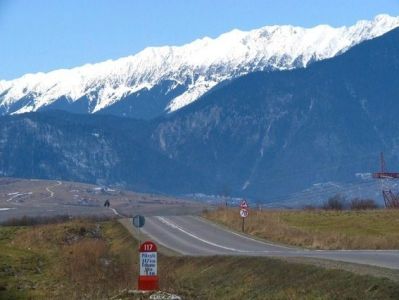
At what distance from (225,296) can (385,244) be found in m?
18.8

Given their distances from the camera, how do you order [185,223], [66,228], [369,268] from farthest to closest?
[185,223] < [66,228] < [369,268]

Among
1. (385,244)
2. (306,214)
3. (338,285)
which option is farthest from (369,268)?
(306,214)

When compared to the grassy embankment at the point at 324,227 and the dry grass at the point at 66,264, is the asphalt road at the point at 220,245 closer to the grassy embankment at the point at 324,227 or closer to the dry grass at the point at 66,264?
the grassy embankment at the point at 324,227

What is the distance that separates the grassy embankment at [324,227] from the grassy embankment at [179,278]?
780 cm

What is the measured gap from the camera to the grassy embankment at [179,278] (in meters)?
29.1

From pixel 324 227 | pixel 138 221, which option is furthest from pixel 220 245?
pixel 138 221

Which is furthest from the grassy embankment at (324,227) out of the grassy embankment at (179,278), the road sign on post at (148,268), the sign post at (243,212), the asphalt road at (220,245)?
the road sign on post at (148,268)

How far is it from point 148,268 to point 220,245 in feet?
80.8

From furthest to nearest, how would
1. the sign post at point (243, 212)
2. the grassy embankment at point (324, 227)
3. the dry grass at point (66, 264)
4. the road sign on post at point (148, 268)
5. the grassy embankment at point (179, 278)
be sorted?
the sign post at point (243, 212) → the grassy embankment at point (324, 227) → the dry grass at point (66, 264) → the road sign on post at point (148, 268) → the grassy embankment at point (179, 278)

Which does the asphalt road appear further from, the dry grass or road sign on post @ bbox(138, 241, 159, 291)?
road sign on post @ bbox(138, 241, 159, 291)

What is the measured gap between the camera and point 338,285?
1146 inches

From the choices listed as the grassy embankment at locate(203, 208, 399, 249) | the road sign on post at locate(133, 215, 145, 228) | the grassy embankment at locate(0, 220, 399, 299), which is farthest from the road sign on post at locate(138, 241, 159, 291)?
the grassy embankment at locate(203, 208, 399, 249)

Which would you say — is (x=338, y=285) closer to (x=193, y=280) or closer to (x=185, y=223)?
(x=193, y=280)

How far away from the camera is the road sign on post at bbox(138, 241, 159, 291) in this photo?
3094 centimetres
